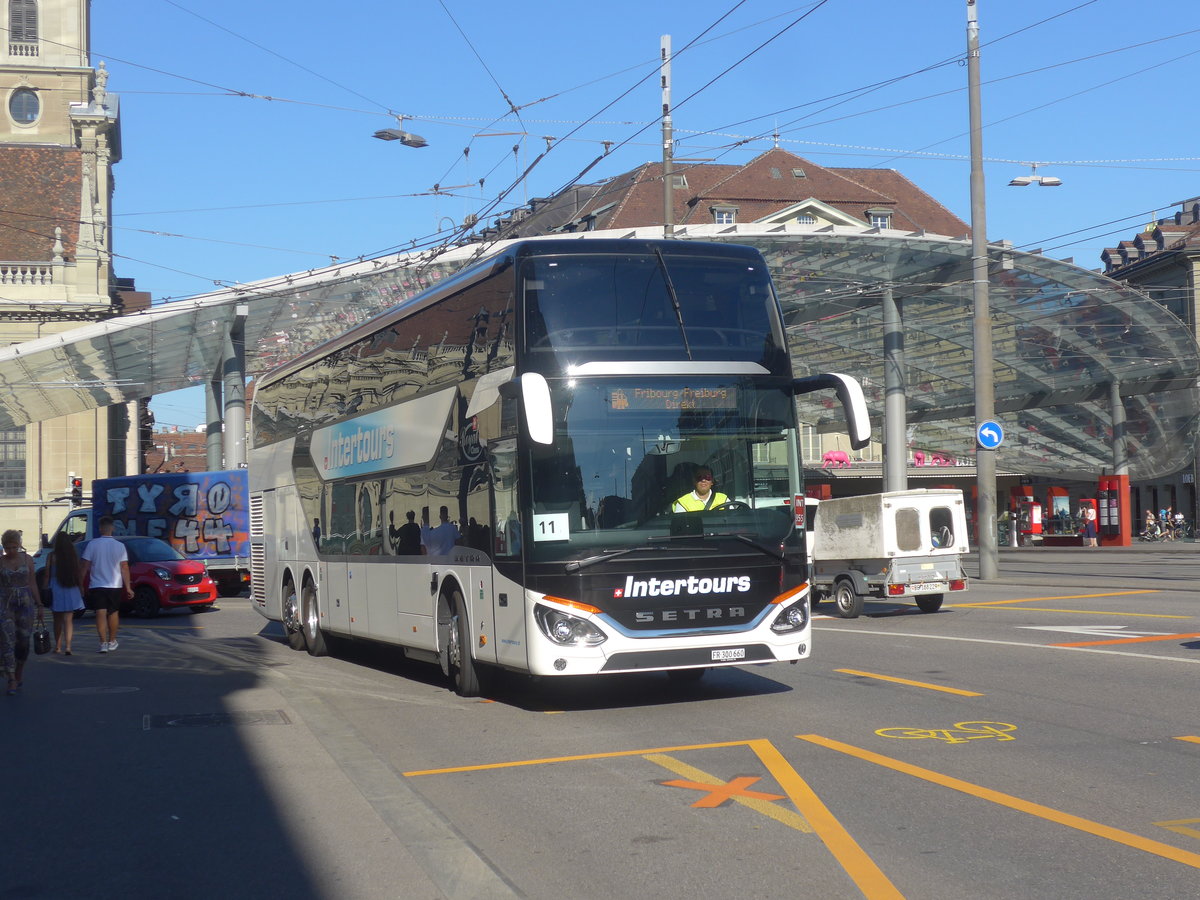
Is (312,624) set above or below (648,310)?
below

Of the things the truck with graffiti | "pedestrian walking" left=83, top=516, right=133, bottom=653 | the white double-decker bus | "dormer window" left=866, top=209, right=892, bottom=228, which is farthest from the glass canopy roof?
"dormer window" left=866, top=209, right=892, bottom=228

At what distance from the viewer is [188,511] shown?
34.7m

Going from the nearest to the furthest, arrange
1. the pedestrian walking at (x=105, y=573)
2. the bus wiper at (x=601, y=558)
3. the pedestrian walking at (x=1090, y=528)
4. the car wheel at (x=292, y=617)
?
1. the bus wiper at (x=601, y=558)
2. the pedestrian walking at (x=105, y=573)
3. the car wheel at (x=292, y=617)
4. the pedestrian walking at (x=1090, y=528)

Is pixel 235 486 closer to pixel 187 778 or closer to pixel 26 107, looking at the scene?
pixel 187 778

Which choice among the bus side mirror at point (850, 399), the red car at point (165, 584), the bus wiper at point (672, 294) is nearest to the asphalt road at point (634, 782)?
the bus side mirror at point (850, 399)

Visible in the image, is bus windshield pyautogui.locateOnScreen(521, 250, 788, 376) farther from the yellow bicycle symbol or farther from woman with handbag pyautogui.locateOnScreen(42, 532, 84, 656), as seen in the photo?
woman with handbag pyautogui.locateOnScreen(42, 532, 84, 656)

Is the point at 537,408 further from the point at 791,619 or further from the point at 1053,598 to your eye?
the point at 1053,598

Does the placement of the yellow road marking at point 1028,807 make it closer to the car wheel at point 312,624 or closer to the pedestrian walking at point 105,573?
the car wheel at point 312,624

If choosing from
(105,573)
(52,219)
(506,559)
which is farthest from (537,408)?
(52,219)

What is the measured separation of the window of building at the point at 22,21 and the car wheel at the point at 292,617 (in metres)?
55.7

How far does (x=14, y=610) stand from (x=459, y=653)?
4860 millimetres

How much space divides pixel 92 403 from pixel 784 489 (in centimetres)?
4050

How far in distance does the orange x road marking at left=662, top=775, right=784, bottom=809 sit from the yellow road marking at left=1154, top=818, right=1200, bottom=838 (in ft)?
6.25

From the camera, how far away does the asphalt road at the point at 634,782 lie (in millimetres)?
6168
